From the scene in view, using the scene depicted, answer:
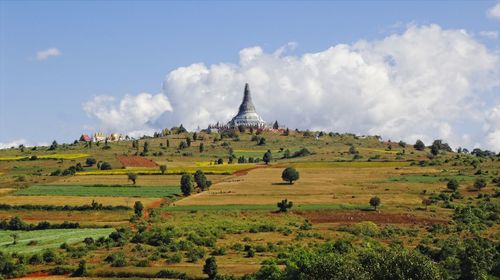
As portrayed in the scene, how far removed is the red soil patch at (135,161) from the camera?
171m

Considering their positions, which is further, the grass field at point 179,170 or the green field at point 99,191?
the grass field at point 179,170

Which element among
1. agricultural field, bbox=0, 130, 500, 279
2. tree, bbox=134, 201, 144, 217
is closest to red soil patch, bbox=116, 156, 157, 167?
agricultural field, bbox=0, 130, 500, 279

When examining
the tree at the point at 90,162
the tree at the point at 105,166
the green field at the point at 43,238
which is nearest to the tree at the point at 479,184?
the green field at the point at 43,238

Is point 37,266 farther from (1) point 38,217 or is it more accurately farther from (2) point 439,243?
(2) point 439,243

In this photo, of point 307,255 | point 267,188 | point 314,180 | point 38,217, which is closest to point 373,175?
point 314,180

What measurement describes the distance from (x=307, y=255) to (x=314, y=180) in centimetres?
7513

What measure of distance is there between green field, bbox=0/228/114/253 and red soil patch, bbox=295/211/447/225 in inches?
1163

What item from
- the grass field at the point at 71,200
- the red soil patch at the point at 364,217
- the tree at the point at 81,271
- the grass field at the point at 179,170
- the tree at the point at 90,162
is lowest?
the tree at the point at 81,271

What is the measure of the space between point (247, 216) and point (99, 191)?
Answer: 110 ft

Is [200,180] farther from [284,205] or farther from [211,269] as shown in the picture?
[211,269]

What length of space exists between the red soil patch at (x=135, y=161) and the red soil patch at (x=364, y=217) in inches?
2685

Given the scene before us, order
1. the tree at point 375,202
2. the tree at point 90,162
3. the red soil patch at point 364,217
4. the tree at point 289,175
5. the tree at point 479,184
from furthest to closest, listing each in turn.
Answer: the tree at point 90,162 < the tree at point 289,175 < the tree at point 479,184 < the tree at point 375,202 < the red soil patch at point 364,217

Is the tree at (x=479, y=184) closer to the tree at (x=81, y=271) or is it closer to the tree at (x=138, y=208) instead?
the tree at (x=138, y=208)

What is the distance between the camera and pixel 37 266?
78.8 m
